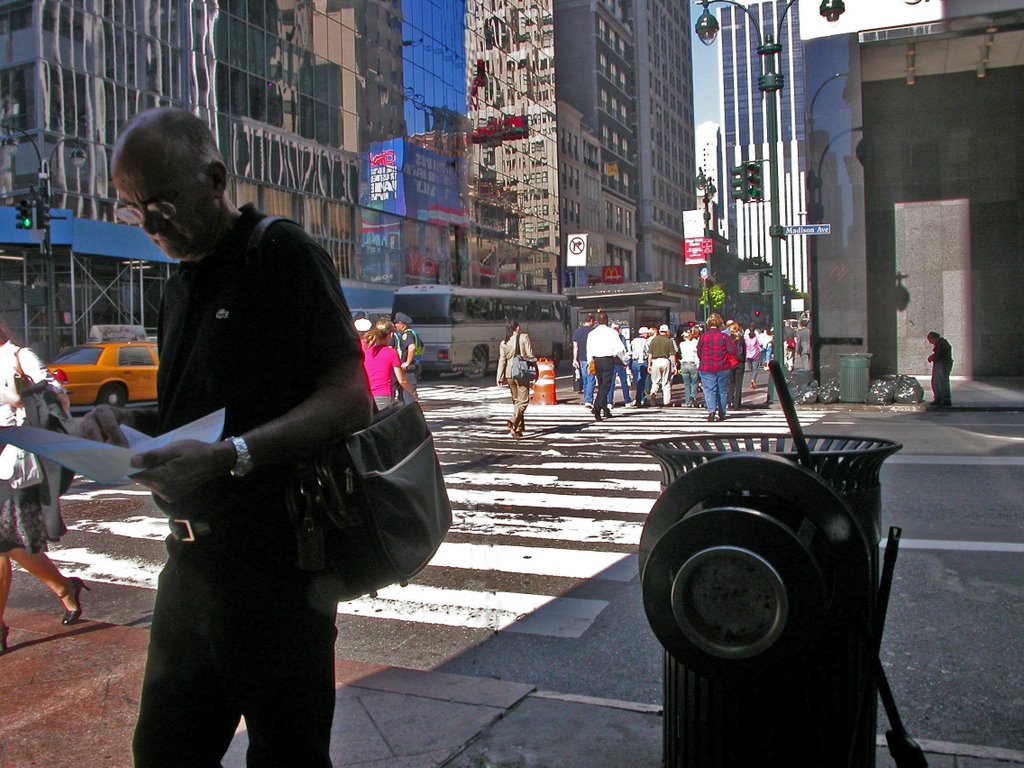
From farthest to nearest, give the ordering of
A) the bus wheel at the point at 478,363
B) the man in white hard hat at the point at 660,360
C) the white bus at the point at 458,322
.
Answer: the bus wheel at the point at 478,363 → the white bus at the point at 458,322 → the man in white hard hat at the point at 660,360

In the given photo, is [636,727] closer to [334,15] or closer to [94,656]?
[94,656]

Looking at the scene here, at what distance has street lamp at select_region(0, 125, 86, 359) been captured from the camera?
2633cm

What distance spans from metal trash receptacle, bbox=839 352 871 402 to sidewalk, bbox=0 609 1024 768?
54.3 feet

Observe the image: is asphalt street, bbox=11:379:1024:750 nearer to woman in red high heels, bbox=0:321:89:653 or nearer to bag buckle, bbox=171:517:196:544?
woman in red high heels, bbox=0:321:89:653

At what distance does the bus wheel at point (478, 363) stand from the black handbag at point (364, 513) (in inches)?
1378

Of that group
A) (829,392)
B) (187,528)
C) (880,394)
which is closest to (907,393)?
(880,394)

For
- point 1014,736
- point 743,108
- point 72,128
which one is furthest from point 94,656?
point 743,108

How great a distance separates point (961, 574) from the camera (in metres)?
6.12

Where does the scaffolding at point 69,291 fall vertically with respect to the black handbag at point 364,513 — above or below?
above

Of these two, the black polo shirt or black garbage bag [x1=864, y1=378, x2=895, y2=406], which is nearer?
the black polo shirt

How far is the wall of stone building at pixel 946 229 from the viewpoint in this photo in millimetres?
25422

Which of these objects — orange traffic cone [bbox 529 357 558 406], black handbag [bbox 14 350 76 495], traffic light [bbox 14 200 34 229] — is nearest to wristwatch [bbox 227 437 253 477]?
black handbag [bbox 14 350 76 495]

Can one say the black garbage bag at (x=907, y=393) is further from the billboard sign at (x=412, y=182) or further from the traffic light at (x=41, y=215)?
the billboard sign at (x=412, y=182)

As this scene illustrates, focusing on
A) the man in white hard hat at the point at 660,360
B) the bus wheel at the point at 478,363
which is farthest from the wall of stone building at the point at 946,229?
the bus wheel at the point at 478,363
